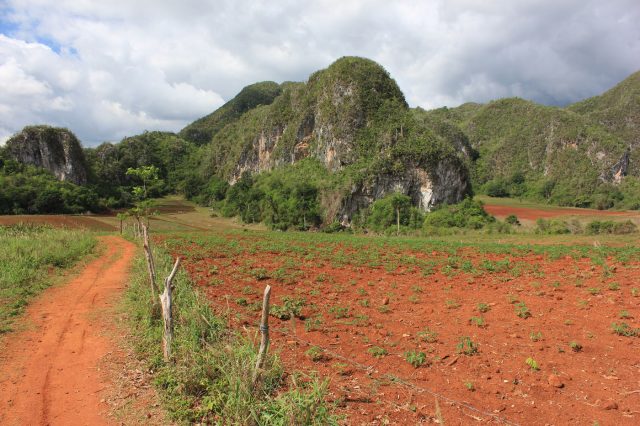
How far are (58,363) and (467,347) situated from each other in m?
7.38

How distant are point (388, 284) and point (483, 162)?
141632mm

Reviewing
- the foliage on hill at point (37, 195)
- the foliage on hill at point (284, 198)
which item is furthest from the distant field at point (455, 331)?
the foliage on hill at point (37, 195)

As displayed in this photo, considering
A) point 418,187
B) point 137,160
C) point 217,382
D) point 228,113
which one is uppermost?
point 228,113

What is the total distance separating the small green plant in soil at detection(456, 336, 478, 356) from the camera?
7.07 m

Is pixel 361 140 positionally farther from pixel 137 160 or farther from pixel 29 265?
pixel 137 160

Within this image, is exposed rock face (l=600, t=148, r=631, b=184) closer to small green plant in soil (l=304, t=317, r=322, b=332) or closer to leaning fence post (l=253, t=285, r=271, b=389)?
small green plant in soil (l=304, t=317, r=322, b=332)

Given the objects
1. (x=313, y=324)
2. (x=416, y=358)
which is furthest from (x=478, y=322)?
(x=313, y=324)

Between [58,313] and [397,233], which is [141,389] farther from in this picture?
[397,233]

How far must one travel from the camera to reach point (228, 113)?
173 meters

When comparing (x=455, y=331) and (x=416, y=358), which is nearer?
(x=416, y=358)

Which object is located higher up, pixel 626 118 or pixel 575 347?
pixel 626 118

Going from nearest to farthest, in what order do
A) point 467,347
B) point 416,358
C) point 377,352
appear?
point 416,358, point 377,352, point 467,347

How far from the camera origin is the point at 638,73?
156250mm

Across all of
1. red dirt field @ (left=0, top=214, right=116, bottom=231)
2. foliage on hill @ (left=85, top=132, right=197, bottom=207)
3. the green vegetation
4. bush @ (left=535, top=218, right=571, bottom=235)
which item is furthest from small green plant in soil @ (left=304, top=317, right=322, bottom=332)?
foliage on hill @ (left=85, top=132, right=197, bottom=207)
